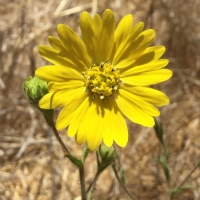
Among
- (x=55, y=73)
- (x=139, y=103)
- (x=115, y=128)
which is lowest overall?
(x=115, y=128)

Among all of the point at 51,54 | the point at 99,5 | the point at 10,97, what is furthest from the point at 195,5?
the point at 51,54

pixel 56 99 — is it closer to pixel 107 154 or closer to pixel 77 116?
pixel 77 116

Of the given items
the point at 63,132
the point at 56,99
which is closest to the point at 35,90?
the point at 56,99

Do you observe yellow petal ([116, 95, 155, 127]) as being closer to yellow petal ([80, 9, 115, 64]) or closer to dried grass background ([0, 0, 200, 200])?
yellow petal ([80, 9, 115, 64])

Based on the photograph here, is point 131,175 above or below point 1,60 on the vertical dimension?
below

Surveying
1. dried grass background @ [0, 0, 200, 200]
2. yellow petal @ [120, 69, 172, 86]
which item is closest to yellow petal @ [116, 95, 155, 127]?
yellow petal @ [120, 69, 172, 86]

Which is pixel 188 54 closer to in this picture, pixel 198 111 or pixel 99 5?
pixel 198 111
